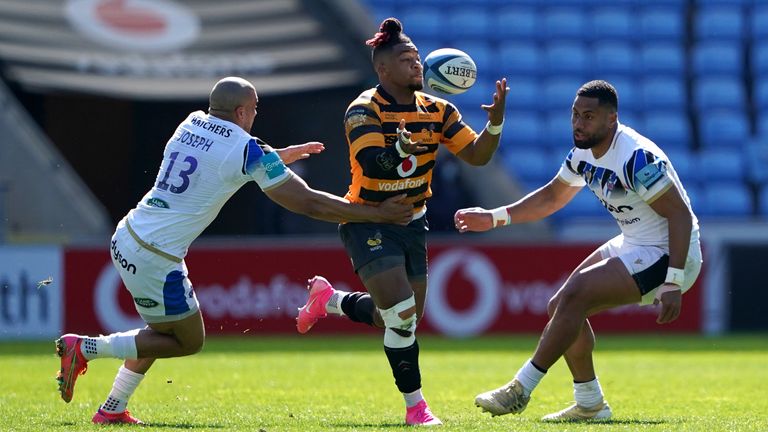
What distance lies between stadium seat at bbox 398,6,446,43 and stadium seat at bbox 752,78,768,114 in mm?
5151

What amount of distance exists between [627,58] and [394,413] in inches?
560

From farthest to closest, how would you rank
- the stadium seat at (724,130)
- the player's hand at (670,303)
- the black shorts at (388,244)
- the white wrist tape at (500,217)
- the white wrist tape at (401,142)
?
1. the stadium seat at (724,130)
2. the white wrist tape at (500,217)
3. the black shorts at (388,244)
4. the white wrist tape at (401,142)
5. the player's hand at (670,303)

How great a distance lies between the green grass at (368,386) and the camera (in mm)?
7934

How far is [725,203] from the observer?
63.8 ft

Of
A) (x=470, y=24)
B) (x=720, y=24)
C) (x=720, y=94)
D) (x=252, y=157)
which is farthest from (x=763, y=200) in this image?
(x=252, y=157)

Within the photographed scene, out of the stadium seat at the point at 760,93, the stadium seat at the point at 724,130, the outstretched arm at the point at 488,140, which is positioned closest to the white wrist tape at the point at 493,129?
the outstretched arm at the point at 488,140

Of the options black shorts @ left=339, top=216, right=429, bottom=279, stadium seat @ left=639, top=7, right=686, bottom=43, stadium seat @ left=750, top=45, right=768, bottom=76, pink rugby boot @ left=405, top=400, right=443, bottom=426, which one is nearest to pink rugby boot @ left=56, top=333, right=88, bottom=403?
black shorts @ left=339, top=216, right=429, bottom=279

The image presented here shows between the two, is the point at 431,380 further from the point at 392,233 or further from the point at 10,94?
the point at 10,94

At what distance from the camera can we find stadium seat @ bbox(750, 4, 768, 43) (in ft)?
72.3

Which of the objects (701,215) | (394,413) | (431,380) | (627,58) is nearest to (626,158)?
(394,413)

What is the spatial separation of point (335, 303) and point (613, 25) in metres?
14.2

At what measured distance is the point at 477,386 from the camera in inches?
421

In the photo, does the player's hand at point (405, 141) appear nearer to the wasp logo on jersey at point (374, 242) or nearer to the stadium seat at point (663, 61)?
the wasp logo on jersey at point (374, 242)

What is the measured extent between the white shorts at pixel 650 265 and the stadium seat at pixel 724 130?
12.9 metres
